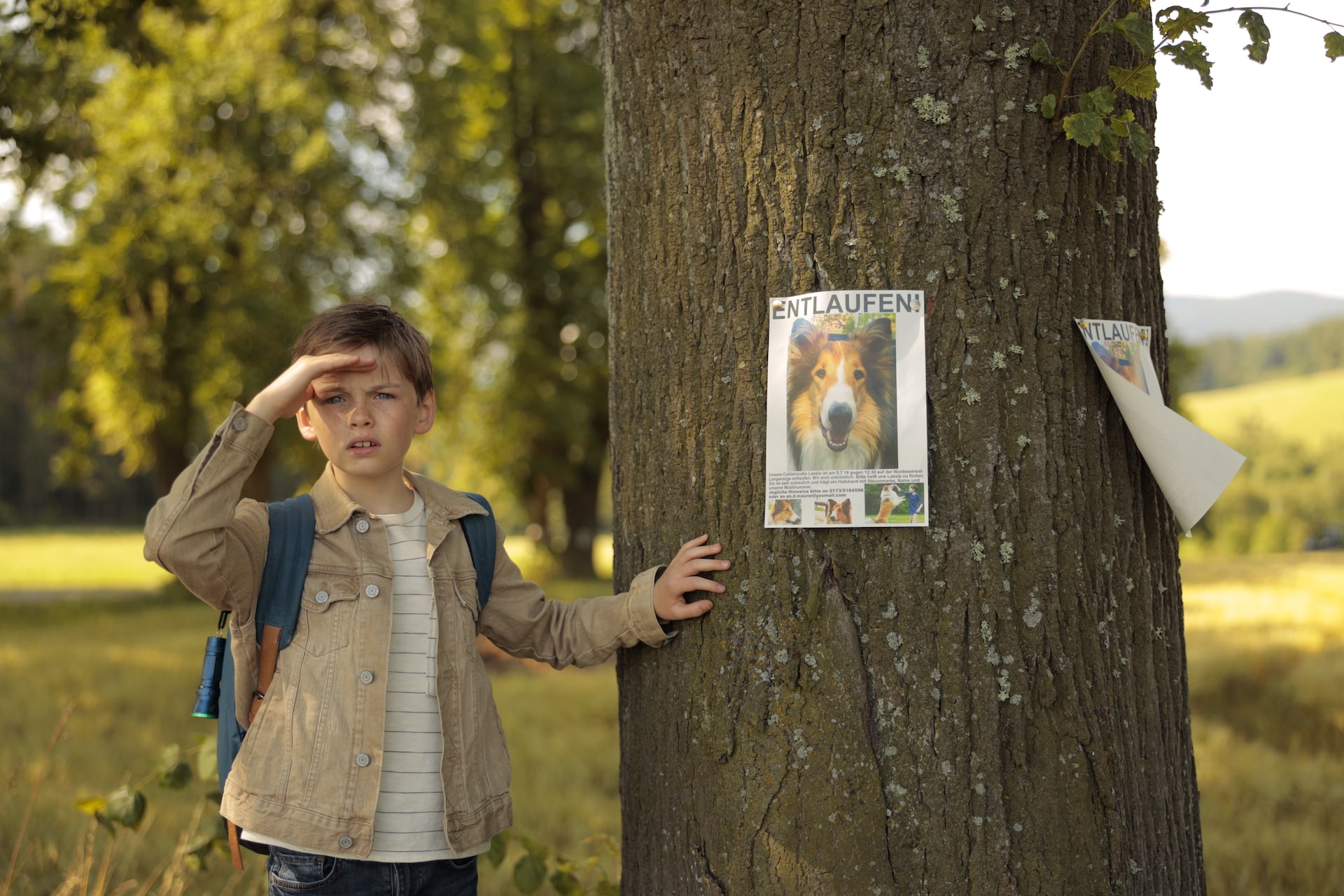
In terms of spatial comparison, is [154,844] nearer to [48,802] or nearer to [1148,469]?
[48,802]

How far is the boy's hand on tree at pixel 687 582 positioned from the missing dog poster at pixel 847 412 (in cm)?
17

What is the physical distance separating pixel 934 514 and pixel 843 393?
11.7 inches

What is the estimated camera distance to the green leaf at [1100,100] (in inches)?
76.9

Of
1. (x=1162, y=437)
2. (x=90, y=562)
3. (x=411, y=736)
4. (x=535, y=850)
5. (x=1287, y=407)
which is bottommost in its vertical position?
(x=90, y=562)

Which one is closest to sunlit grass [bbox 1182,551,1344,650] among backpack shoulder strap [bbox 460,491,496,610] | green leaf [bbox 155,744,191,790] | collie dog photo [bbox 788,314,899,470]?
collie dog photo [bbox 788,314,899,470]

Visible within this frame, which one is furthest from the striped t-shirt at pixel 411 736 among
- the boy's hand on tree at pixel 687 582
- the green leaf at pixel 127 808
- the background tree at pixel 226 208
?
the background tree at pixel 226 208

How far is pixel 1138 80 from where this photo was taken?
6.52ft

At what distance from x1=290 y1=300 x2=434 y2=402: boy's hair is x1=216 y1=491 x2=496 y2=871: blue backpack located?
1.15 feet

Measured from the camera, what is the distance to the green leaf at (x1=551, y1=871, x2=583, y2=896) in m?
3.22

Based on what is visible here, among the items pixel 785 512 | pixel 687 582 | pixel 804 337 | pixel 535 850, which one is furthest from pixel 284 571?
pixel 535 850

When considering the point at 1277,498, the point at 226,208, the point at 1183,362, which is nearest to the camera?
the point at 226,208

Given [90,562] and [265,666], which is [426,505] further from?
[90,562]

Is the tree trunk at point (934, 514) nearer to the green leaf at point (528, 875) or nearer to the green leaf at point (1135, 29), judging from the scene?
the green leaf at point (1135, 29)

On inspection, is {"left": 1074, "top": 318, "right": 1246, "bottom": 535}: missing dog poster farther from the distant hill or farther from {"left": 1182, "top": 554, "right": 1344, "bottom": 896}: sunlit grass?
the distant hill
